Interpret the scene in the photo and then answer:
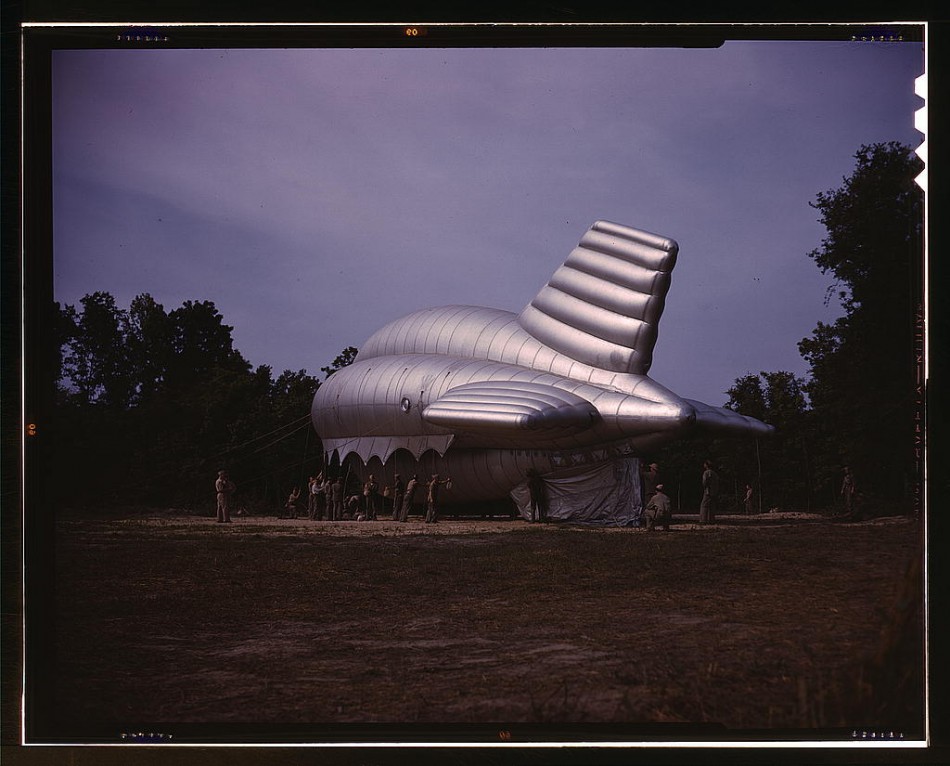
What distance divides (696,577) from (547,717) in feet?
16.4

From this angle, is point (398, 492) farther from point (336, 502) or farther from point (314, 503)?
point (314, 503)

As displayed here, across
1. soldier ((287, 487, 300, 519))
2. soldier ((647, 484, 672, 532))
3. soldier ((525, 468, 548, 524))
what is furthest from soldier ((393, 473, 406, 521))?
soldier ((647, 484, 672, 532))

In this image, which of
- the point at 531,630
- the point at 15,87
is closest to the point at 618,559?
the point at 531,630

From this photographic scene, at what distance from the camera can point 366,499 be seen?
20109 mm

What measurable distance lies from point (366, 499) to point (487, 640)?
14.1 m

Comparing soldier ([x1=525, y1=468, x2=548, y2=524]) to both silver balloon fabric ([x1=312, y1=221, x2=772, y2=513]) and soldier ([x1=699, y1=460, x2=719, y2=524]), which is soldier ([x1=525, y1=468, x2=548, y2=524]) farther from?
soldier ([x1=699, y1=460, x2=719, y2=524])

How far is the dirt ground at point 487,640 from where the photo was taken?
13.5ft

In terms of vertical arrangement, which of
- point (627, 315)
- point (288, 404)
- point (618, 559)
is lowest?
point (618, 559)

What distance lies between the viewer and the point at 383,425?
2025 cm

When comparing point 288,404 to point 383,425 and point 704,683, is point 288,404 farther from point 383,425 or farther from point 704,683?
point 704,683

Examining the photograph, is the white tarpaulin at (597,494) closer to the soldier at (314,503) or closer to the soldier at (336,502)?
the soldier at (336,502)

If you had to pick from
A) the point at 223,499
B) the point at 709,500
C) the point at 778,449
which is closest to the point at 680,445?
the point at 778,449

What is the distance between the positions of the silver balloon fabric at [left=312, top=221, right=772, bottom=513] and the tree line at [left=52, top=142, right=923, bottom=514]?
199cm

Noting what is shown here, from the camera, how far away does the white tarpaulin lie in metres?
16.7
